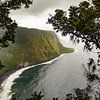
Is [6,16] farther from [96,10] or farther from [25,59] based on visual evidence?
[25,59]

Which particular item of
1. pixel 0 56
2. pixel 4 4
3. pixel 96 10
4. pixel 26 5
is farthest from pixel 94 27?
pixel 0 56

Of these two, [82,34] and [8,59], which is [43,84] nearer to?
[8,59]

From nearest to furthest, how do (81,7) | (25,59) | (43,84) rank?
(81,7)
(43,84)
(25,59)

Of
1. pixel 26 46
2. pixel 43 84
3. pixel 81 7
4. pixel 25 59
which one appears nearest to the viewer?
pixel 81 7

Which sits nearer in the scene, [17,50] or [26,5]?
[26,5]

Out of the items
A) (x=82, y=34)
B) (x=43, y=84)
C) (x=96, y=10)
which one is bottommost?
(x=43, y=84)

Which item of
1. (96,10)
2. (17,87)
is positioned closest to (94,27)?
(96,10)

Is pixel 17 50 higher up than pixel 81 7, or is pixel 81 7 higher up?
pixel 81 7
